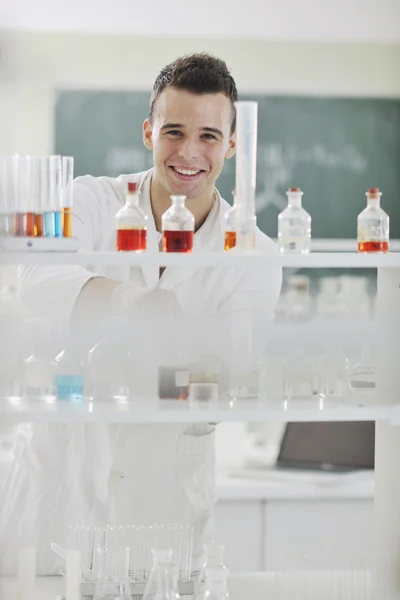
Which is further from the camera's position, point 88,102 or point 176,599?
point 88,102

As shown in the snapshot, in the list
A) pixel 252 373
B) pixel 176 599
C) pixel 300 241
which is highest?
pixel 300 241

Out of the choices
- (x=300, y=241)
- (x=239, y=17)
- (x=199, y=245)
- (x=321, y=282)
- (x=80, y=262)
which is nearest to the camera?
(x=80, y=262)

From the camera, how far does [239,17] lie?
3809 mm

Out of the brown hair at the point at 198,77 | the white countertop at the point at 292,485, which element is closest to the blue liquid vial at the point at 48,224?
the brown hair at the point at 198,77

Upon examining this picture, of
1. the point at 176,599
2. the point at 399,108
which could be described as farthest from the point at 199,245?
the point at 399,108

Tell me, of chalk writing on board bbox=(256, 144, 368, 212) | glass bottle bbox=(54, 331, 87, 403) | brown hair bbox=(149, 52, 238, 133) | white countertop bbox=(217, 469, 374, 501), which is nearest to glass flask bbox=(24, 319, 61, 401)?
glass bottle bbox=(54, 331, 87, 403)

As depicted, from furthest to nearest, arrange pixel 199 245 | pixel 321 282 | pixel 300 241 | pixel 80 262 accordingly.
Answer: pixel 321 282, pixel 199 245, pixel 300 241, pixel 80 262

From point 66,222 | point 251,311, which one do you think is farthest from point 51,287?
point 251,311

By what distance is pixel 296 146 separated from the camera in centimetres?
409

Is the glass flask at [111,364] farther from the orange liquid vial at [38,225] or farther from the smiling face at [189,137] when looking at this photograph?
the smiling face at [189,137]

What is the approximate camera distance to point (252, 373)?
174cm

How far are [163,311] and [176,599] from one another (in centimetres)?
51

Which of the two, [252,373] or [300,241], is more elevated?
[300,241]

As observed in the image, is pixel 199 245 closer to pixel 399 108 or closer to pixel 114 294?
pixel 114 294
